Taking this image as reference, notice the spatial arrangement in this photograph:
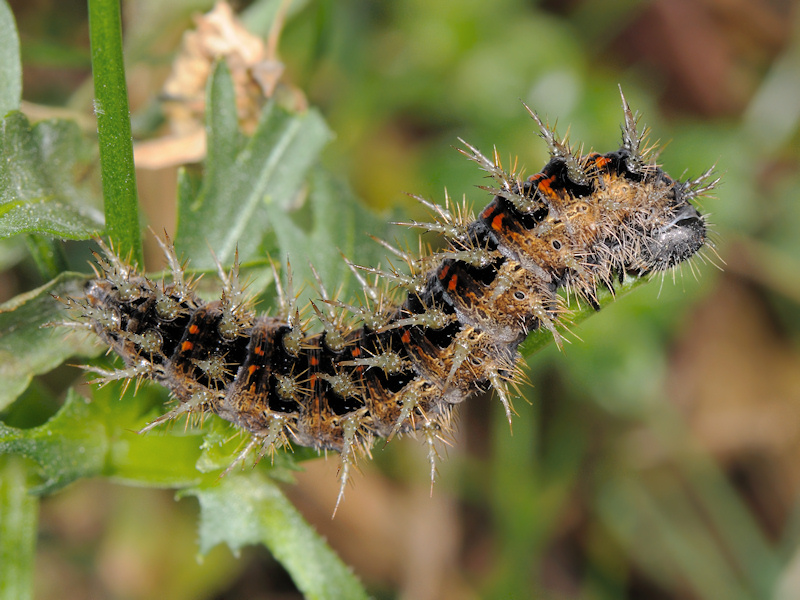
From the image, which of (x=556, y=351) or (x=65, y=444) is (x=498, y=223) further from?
(x=556, y=351)

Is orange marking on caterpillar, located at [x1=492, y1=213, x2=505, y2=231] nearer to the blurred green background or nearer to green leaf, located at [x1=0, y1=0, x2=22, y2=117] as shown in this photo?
the blurred green background

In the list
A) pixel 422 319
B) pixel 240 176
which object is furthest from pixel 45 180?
pixel 422 319

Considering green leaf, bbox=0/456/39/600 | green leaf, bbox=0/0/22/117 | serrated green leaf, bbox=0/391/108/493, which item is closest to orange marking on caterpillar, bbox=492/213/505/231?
serrated green leaf, bbox=0/391/108/493

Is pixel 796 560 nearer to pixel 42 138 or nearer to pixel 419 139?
pixel 419 139

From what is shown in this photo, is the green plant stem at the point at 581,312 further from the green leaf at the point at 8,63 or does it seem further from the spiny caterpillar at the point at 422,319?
the green leaf at the point at 8,63

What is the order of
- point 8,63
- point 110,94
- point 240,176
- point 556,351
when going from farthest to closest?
point 556,351, point 240,176, point 8,63, point 110,94

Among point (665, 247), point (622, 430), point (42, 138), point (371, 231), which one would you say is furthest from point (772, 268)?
point (42, 138)
